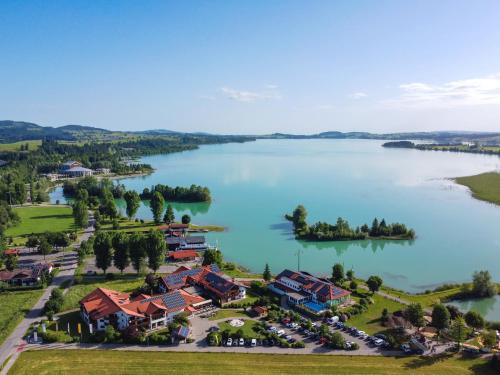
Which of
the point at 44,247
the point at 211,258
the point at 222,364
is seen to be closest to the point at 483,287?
the point at 222,364

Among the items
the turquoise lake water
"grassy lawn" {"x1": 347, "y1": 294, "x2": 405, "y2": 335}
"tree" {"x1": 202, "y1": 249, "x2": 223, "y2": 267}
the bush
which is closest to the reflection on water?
the turquoise lake water

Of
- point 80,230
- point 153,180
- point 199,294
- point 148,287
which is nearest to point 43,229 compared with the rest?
point 80,230

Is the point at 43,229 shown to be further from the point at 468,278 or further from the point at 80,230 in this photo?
the point at 468,278

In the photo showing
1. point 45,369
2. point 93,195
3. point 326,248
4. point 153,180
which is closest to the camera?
point 45,369

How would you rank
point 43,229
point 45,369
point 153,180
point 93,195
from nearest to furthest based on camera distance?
point 45,369
point 43,229
point 93,195
point 153,180

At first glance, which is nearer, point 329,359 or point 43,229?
point 329,359

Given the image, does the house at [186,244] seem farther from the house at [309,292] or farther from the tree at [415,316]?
the tree at [415,316]
